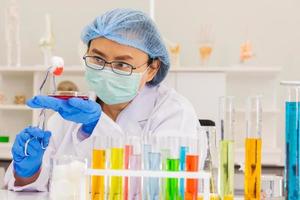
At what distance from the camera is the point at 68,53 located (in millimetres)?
3268

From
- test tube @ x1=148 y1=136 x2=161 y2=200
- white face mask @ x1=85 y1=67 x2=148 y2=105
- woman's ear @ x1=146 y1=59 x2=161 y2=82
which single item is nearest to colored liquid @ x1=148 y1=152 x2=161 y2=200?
test tube @ x1=148 y1=136 x2=161 y2=200

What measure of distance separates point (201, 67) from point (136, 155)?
204 cm

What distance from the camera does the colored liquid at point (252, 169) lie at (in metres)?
1.06

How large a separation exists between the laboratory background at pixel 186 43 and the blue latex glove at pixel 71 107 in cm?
183

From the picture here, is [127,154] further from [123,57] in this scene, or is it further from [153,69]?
[153,69]

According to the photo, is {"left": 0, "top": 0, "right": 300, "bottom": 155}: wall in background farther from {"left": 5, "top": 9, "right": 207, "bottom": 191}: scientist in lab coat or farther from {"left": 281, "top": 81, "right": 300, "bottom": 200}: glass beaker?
{"left": 281, "top": 81, "right": 300, "bottom": 200}: glass beaker

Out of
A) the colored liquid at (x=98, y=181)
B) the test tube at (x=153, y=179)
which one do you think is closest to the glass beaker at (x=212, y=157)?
the test tube at (x=153, y=179)

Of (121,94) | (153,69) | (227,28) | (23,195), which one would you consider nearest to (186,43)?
(227,28)

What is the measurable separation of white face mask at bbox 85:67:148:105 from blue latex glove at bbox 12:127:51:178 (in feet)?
1.16

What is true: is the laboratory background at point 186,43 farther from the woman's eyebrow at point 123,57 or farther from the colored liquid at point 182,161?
the colored liquid at point 182,161

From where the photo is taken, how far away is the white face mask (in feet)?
5.09

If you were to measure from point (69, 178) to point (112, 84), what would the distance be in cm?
58

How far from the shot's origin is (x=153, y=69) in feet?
5.57

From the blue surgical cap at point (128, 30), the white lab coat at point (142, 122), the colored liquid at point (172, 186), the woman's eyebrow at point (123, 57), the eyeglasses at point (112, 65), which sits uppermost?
the blue surgical cap at point (128, 30)
